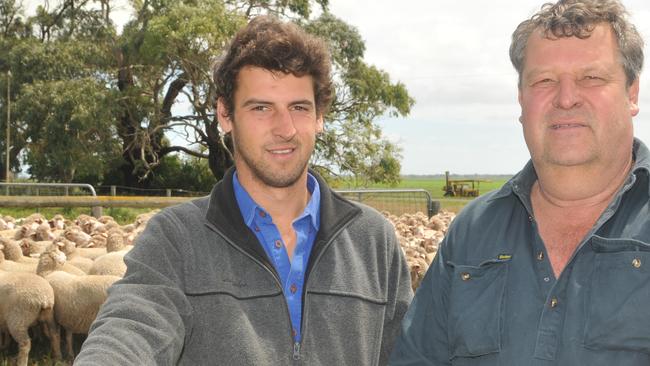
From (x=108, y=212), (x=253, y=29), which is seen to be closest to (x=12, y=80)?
(x=108, y=212)

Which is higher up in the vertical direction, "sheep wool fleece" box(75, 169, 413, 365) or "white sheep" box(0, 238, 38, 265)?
"sheep wool fleece" box(75, 169, 413, 365)

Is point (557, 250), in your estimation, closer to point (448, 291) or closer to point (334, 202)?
point (448, 291)

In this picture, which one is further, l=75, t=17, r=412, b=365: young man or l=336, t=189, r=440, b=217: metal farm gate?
l=336, t=189, r=440, b=217: metal farm gate

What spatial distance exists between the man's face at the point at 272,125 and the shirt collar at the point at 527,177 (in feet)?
2.29

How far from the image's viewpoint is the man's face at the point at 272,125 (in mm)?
2650

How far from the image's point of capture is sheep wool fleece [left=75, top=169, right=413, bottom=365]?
227 cm

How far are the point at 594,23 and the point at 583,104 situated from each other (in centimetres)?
25

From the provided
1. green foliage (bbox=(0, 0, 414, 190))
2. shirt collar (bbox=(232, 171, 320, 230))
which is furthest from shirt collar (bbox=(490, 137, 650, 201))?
green foliage (bbox=(0, 0, 414, 190))

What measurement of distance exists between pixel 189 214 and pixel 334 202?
550mm

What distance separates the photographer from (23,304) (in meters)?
6.86

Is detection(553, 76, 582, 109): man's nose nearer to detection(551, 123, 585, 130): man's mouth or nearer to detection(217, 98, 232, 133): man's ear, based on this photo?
detection(551, 123, 585, 130): man's mouth

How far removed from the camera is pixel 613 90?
235 centimetres

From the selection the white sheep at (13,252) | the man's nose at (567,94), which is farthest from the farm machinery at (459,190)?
the man's nose at (567,94)

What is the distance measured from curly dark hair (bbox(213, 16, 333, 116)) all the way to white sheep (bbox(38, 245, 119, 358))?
4.49 meters
